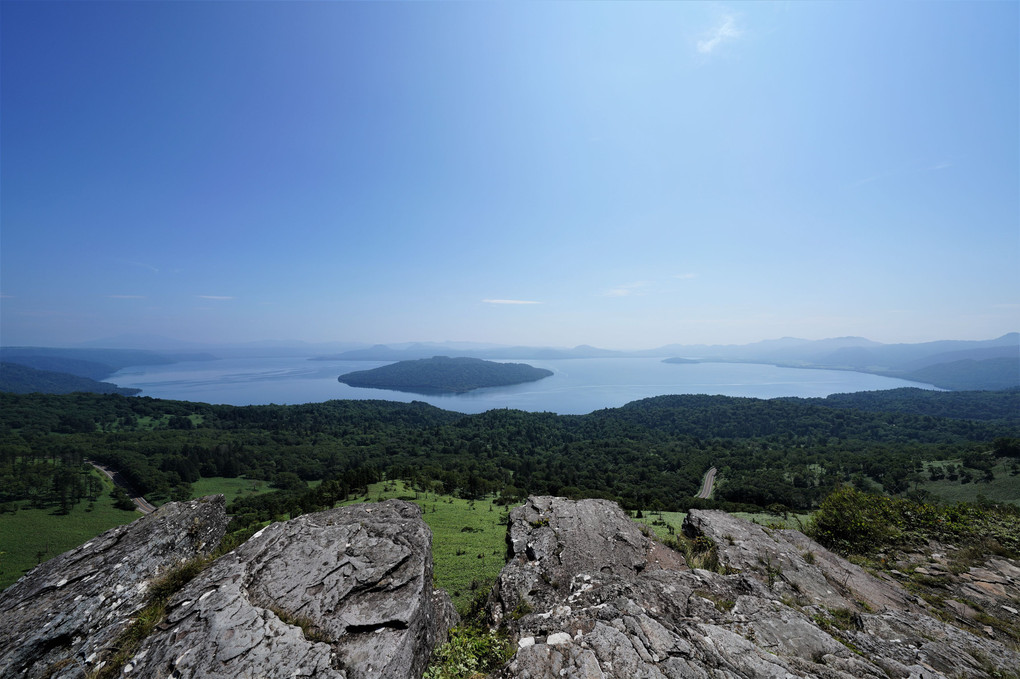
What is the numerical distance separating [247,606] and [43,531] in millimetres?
52614

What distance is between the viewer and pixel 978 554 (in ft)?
27.8

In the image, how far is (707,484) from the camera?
5000 centimetres

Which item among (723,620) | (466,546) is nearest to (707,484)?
(466,546)

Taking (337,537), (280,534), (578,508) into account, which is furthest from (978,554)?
(280,534)

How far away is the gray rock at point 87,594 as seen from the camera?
4.91 metres

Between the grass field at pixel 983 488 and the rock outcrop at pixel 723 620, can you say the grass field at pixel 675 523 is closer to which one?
the rock outcrop at pixel 723 620

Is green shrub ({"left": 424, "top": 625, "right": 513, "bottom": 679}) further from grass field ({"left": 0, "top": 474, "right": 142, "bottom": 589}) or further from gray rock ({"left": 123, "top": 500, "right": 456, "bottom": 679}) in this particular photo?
grass field ({"left": 0, "top": 474, "right": 142, "bottom": 589})

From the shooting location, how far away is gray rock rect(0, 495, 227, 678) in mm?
4910

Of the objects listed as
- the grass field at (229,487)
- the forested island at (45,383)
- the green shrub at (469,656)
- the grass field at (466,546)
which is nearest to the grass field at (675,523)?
the grass field at (466,546)

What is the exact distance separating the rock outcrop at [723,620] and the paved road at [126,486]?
6465cm

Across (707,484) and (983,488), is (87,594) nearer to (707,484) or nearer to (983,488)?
(983,488)

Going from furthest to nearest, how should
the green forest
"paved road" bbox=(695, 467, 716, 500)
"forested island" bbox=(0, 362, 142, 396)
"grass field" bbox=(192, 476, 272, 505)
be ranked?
Answer: 1. "forested island" bbox=(0, 362, 142, 396)
2. "grass field" bbox=(192, 476, 272, 505)
3. "paved road" bbox=(695, 467, 716, 500)
4. the green forest

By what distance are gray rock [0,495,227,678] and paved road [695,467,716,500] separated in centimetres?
5045

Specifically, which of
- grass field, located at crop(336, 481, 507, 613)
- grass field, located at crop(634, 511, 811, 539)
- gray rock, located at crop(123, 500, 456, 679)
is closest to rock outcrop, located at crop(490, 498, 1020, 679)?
grass field, located at crop(336, 481, 507, 613)
